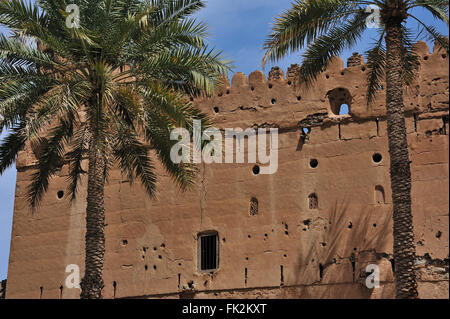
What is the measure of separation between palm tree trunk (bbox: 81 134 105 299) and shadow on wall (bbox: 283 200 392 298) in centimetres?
557

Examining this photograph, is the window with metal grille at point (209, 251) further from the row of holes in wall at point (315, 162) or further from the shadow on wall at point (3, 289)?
the shadow on wall at point (3, 289)

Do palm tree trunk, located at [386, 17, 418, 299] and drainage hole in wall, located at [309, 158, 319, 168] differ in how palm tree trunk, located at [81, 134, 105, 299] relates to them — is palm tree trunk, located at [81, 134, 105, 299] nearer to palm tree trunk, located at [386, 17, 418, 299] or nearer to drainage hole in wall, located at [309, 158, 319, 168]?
palm tree trunk, located at [386, 17, 418, 299]

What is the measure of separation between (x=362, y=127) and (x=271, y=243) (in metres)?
3.30

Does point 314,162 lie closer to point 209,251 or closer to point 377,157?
point 377,157

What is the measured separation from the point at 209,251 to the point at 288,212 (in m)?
2.11

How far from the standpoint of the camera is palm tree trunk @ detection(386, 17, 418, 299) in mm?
14577

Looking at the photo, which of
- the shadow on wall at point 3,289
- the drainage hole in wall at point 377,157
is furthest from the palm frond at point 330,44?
the shadow on wall at point 3,289

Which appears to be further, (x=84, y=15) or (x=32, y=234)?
(x=32, y=234)

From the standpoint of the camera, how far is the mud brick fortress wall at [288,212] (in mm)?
19266

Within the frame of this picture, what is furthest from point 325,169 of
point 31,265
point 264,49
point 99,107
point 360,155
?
point 31,265

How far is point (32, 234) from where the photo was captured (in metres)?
22.8

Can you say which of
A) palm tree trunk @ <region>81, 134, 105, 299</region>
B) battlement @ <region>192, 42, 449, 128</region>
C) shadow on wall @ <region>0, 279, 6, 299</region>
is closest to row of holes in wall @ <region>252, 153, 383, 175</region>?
battlement @ <region>192, 42, 449, 128</region>
